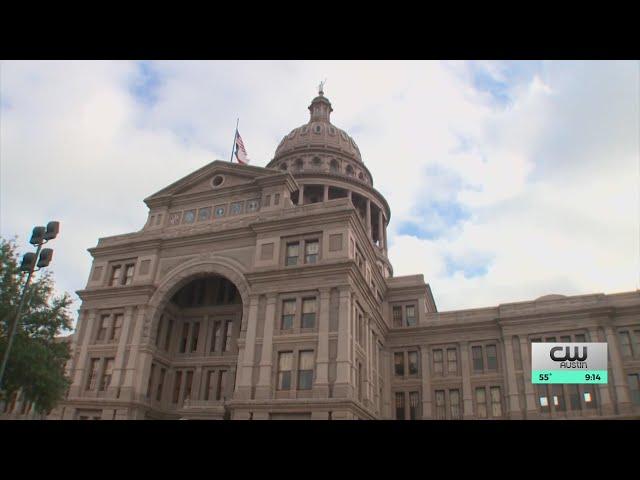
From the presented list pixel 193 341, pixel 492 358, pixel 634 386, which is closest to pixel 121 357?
pixel 193 341

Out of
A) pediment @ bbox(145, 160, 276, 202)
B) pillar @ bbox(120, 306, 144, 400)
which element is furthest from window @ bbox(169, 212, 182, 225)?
pillar @ bbox(120, 306, 144, 400)

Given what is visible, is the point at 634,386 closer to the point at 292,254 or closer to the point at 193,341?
the point at 292,254

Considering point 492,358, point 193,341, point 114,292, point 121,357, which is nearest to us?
point 121,357

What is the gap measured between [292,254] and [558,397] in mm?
23928

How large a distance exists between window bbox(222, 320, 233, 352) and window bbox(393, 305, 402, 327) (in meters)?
16.0

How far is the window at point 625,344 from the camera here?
39.4 metres

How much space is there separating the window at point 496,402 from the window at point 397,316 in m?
9.86

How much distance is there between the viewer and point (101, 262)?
42094 mm

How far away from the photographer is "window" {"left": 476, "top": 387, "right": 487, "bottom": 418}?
41688 mm

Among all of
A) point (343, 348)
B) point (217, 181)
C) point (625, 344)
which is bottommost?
point (343, 348)

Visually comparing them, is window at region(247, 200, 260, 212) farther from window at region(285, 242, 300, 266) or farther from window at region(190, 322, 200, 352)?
window at region(190, 322, 200, 352)

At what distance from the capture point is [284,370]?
104 ft

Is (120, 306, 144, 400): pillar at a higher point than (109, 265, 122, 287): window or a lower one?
lower
